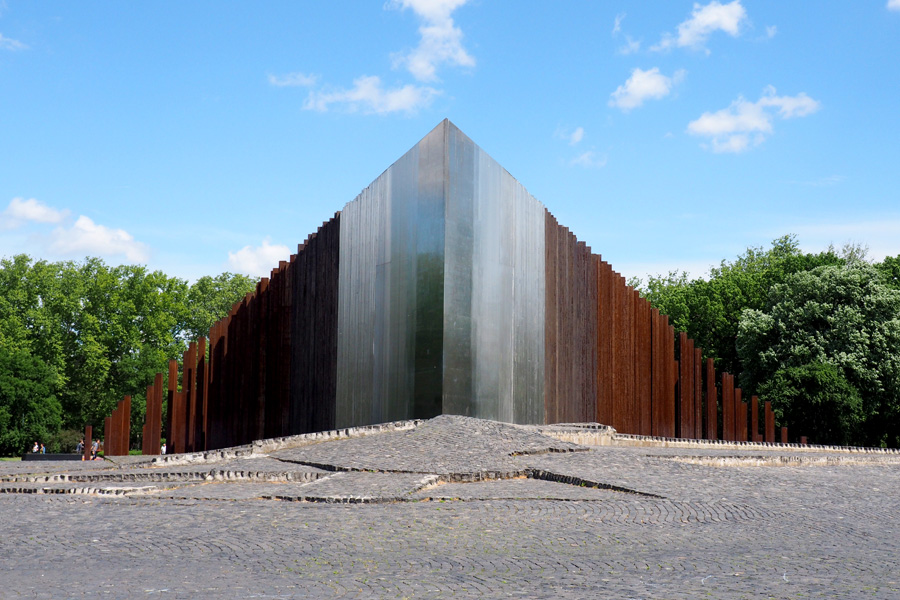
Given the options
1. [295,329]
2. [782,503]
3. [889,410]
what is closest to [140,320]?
[295,329]

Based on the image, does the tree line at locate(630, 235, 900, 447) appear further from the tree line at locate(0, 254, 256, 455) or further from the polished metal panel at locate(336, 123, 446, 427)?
the tree line at locate(0, 254, 256, 455)

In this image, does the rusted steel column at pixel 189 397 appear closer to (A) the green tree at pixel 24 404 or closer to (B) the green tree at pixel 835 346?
(B) the green tree at pixel 835 346

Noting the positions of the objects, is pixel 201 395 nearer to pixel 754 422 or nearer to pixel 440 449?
pixel 440 449

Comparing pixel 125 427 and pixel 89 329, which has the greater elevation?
pixel 89 329

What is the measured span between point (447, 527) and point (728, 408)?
21964mm

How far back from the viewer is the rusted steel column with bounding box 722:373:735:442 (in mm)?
27828

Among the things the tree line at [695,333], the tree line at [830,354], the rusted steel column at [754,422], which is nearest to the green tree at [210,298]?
the tree line at [695,333]

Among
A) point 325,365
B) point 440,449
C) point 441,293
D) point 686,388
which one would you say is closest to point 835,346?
point 686,388

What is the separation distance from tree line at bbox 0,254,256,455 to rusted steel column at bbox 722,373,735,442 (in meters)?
31.1

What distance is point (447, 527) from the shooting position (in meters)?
8.42

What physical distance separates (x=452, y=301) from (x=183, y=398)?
11316 mm

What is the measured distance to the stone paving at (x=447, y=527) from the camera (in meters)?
6.09

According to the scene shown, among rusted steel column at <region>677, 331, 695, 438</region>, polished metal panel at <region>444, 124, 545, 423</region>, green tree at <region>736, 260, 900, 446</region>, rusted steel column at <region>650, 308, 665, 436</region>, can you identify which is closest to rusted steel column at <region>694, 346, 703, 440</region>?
rusted steel column at <region>677, 331, 695, 438</region>

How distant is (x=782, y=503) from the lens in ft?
34.8
